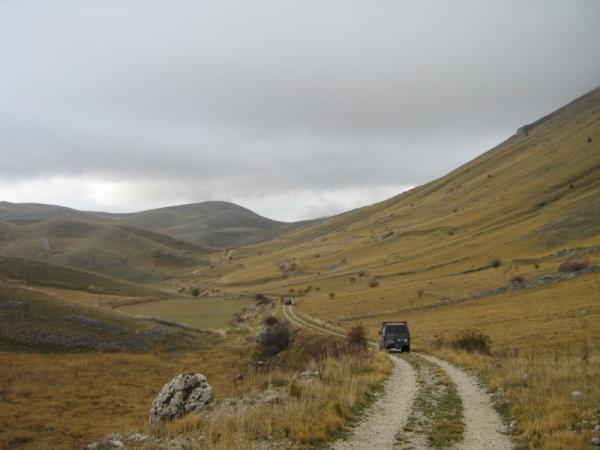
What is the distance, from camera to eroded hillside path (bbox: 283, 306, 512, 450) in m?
10.7

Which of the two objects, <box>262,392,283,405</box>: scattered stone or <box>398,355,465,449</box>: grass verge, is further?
<box>262,392,283,405</box>: scattered stone

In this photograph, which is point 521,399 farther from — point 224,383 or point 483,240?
point 483,240

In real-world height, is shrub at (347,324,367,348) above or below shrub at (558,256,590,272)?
below

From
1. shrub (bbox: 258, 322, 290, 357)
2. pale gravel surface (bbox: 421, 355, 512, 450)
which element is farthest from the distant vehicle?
shrub (bbox: 258, 322, 290, 357)

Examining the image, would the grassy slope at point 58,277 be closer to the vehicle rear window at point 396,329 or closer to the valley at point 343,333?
the valley at point 343,333

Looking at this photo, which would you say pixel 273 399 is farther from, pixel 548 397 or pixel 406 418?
pixel 548 397

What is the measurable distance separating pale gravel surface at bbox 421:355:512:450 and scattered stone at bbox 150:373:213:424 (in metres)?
8.85

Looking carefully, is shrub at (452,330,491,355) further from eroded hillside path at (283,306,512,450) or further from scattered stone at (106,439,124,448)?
scattered stone at (106,439,124,448)

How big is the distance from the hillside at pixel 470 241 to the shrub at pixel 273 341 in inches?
465

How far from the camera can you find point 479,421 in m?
12.5

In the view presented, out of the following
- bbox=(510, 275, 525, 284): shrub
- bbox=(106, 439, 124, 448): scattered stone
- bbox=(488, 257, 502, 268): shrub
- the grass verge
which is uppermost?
bbox=(488, 257, 502, 268): shrub

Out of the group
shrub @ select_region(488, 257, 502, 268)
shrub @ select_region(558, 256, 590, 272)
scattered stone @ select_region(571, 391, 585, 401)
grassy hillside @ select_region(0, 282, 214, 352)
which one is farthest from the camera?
shrub @ select_region(488, 257, 502, 268)

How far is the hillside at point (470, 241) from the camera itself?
6125cm

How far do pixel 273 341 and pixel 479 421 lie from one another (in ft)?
106
